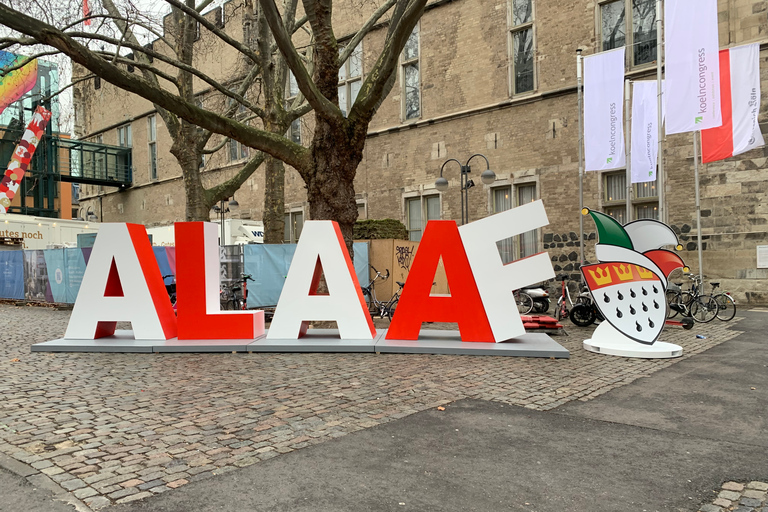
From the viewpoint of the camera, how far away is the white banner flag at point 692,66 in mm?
12156

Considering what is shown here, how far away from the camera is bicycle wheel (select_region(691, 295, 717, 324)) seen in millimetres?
11719

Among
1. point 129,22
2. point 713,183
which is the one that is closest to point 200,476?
point 129,22

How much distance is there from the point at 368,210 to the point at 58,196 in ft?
70.7

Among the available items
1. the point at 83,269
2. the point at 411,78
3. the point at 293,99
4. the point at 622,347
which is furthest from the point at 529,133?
the point at 83,269

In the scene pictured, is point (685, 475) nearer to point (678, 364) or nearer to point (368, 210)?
point (678, 364)

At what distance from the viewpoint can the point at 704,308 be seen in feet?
38.8

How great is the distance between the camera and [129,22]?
11.8 meters

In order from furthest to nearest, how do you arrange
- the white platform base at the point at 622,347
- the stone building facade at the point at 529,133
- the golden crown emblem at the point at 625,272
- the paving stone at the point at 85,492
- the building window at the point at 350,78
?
the building window at the point at 350,78 < the stone building facade at the point at 529,133 < the golden crown emblem at the point at 625,272 < the white platform base at the point at 622,347 < the paving stone at the point at 85,492

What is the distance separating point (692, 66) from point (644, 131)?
2.18 metres

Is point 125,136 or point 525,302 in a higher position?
point 125,136

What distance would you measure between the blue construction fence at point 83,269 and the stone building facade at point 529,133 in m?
4.39

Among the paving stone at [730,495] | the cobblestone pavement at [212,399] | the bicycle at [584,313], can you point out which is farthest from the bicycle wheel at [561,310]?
the paving stone at [730,495]

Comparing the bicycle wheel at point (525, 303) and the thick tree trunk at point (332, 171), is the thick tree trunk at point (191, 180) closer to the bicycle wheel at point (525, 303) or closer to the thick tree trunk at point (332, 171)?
the thick tree trunk at point (332, 171)

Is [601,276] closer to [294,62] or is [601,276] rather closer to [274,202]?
[294,62]
